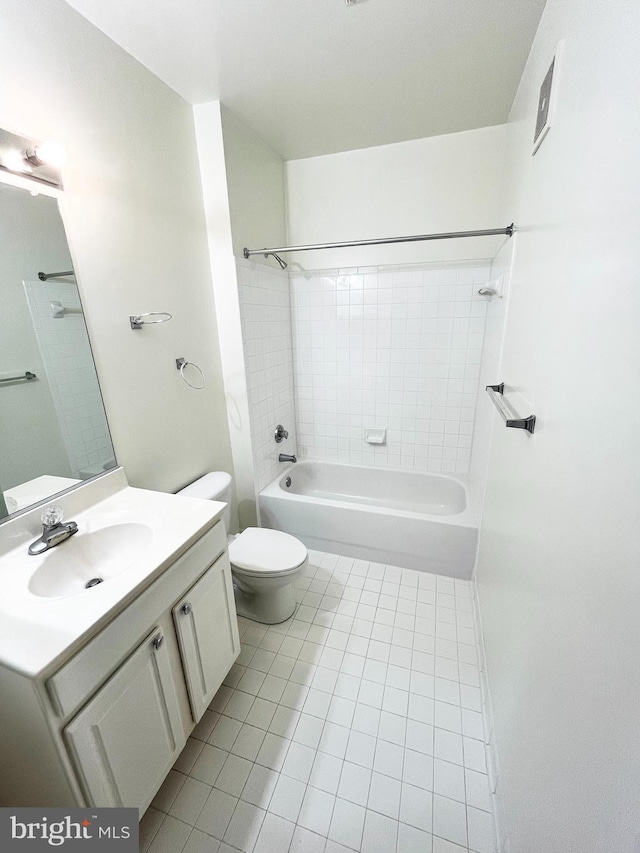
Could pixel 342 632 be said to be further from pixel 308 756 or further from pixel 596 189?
pixel 596 189

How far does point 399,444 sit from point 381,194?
170cm

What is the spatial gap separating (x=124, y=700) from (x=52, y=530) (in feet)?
1.77

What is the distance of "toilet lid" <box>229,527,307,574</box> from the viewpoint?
63.9 inches

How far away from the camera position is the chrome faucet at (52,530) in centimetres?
105

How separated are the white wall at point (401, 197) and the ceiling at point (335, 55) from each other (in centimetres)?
18

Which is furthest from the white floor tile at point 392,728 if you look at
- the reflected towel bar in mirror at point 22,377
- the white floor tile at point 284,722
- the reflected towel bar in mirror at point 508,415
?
the reflected towel bar in mirror at point 22,377

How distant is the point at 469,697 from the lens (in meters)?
1.43

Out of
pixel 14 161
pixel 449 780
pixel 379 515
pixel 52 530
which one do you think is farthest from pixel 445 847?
pixel 14 161

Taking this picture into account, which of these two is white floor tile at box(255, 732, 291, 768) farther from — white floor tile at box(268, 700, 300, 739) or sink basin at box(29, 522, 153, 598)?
sink basin at box(29, 522, 153, 598)

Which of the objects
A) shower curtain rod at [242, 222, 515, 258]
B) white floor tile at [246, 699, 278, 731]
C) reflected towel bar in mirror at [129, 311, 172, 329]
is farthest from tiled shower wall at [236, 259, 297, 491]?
white floor tile at [246, 699, 278, 731]

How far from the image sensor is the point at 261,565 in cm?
163

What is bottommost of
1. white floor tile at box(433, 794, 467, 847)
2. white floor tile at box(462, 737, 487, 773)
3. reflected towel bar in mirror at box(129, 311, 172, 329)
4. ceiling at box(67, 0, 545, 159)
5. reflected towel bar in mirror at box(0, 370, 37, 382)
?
white floor tile at box(462, 737, 487, 773)

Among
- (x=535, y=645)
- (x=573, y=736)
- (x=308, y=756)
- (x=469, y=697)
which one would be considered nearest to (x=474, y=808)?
(x=469, y=697)

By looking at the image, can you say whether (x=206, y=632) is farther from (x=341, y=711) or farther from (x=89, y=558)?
(x=341, y=711)
